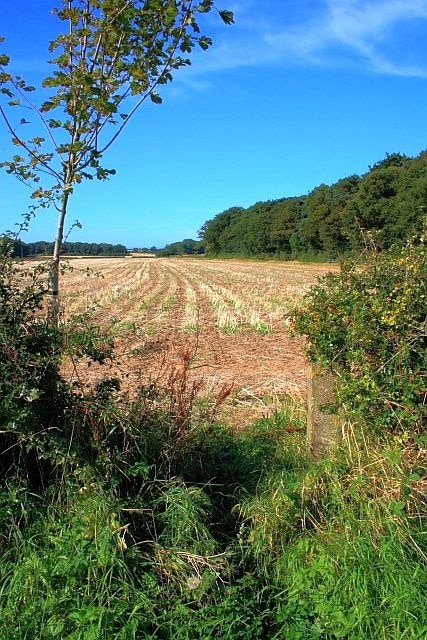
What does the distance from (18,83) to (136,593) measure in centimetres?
Answer: 359

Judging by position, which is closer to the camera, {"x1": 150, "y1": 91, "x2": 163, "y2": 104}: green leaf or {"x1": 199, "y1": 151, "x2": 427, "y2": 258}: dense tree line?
{"x1": 150, "y1": 91, "x2": 163, "y2": 104}: green leaf

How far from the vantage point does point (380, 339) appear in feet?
13.6

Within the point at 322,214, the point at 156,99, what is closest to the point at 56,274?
the point at 156,99

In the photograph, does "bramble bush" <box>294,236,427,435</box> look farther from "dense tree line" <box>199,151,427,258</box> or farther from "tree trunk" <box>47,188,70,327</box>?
"dense tree line" <box>199,151,427,258</box>

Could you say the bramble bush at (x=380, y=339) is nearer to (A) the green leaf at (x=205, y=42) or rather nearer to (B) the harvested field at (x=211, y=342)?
(B) the harvested field at (x=211, y=342)

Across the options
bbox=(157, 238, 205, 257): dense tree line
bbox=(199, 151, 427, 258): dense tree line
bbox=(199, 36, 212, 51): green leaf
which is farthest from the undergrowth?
bbox=(157, 238, 205, 257): dense tree line

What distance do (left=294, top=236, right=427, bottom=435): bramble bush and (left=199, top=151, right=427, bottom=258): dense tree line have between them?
78.5ft

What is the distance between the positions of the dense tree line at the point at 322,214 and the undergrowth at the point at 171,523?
24567 millimetres

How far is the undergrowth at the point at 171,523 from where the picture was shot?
124 inches

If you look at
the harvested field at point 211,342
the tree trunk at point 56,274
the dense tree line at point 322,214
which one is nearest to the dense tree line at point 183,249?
the dense tree line at point 322,214

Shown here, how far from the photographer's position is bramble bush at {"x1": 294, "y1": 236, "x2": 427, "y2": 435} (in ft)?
13.2

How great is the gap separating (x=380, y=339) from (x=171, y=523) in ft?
6.20

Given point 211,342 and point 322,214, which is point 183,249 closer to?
point 322,214

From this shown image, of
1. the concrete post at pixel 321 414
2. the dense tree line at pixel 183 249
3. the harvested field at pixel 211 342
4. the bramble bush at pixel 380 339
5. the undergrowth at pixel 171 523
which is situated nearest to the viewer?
the undergrowth at pixel 171 523
